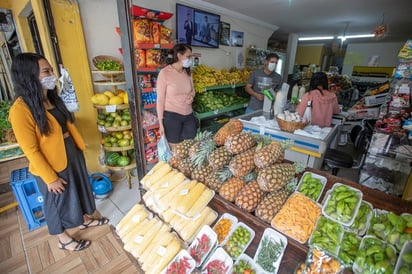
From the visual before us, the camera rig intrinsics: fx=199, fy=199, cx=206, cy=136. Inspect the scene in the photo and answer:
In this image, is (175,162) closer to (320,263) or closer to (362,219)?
(320,263)

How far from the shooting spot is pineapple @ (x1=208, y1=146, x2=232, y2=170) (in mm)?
1269

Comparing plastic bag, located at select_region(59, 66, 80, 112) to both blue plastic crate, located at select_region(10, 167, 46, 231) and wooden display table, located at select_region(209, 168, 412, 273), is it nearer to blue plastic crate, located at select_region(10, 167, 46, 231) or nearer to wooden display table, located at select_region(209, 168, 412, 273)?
blue plastic crate, located at select_region(10, 167, 46, 231)

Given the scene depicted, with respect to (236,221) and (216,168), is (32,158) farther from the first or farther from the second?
(236,221)

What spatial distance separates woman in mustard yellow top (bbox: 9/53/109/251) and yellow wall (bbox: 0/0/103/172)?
1119 mm

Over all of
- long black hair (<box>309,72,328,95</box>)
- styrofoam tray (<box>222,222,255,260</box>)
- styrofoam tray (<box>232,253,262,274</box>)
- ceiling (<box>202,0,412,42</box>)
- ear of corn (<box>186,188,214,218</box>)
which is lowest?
styrofoam tray (<box>232,253,262,274</box>)

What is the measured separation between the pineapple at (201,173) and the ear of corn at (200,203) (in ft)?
0.38

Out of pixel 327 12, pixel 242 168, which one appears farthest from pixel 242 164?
pixel 327 12

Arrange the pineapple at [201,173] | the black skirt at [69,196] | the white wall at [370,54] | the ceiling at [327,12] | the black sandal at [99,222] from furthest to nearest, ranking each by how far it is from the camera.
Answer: the white wall at [370,54], the ceiling at [327,12], the black sandal at [99,222], the black skirt at [69,196], the pineapple at [201,173]

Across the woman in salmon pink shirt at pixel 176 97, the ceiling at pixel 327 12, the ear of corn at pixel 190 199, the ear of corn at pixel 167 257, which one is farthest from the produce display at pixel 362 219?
the ceiling at pixel 327 12

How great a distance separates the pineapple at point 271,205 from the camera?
3.47 feet

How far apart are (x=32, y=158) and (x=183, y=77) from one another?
5.45 ft

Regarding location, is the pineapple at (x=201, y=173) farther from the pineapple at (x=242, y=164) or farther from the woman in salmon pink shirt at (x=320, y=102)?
the woman in salmon pink shirt at (x=320, y=102)

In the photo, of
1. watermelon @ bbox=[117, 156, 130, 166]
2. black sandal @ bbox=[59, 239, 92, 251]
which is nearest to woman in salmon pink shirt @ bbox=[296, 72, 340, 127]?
watermelon @ bbox=[117, 156, 130, 166]

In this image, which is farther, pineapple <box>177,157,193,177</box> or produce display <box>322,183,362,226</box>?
pineapple <box>177,157,193,177</box>
